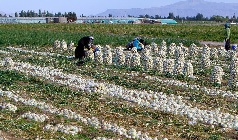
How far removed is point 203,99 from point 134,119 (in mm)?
3715

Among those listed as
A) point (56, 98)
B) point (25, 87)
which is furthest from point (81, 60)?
point (56, 98)

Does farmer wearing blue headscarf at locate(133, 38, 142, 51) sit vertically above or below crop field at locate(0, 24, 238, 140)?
above

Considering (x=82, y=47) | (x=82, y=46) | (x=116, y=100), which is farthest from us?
(x=82, y=47)

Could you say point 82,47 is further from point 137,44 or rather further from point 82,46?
point 137,44

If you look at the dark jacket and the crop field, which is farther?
the dark jacket

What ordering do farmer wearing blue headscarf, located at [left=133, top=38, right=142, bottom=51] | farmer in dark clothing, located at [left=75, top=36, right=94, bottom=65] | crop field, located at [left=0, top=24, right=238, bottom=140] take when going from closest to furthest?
crop field, located at [left=0, top=24, right=238, bottom=140], farmer in dark clothing, located at [left=75, top=36, right=94, bottom=65], farmer wearing blue headscarf, located at [left=133, top=38, right=142, bottom=51]

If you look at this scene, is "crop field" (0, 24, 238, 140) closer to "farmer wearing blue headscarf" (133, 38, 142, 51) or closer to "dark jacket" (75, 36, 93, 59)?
"dark jacket" (75, 36, 93, 59)

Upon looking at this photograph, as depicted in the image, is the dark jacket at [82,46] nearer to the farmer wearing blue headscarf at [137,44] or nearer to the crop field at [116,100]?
the crop field at [116,100]

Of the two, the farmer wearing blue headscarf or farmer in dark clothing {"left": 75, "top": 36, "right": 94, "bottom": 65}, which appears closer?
farmer in dark clothing {"left": 75, "top": 36, "right": 94, "bottom": 65}

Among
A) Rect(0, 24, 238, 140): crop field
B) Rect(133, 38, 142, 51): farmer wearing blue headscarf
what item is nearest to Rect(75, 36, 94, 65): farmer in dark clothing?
Rect(0, 24, 238, 140): crop field

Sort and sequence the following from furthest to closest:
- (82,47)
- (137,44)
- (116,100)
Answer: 1. (137,44)
2. (82,47)
3. (116,100)

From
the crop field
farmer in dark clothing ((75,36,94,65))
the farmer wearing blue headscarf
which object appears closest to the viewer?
the crop field

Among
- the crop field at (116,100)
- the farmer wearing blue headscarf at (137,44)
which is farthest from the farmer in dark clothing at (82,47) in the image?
the farmer wearing blue headscarf at (137,44)

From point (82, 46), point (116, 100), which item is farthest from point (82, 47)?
point (116, 100)
